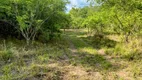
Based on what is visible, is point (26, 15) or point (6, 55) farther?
point (26, 15)

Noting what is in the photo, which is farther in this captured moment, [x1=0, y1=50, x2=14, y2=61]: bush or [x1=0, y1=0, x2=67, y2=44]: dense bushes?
[x1=0, y1=0, x2=67, y2=44]: dense bushes

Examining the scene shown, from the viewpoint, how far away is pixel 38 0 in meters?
17.4

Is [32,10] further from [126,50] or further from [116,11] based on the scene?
[126,50]

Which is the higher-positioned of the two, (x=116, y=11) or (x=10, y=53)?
(x=116, y=11)

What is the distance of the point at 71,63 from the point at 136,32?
334 inches

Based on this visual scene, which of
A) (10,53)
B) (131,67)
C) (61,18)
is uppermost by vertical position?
(61,18)

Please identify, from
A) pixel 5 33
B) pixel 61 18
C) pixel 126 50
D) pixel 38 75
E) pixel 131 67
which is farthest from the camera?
pixel 61 18

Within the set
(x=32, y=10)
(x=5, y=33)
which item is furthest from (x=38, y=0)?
(x=5, y=33)

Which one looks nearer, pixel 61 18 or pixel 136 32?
pixel 136 32

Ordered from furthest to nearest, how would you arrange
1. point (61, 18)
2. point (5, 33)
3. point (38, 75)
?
point (61, 18)
point (5, 33)
point (38, 75)

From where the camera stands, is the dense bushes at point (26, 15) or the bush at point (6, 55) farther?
the dense bushes at point (26, 15)

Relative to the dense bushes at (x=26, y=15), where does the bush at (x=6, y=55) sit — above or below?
below

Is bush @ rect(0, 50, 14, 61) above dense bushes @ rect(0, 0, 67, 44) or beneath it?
beneath

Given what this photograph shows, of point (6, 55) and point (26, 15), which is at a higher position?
point (26, 15)
